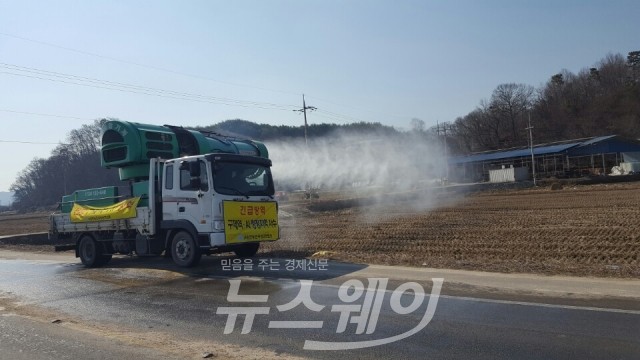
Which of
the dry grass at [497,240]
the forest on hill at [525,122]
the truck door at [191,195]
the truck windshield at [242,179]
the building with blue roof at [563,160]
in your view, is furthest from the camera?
the forest on hill at [525,122]

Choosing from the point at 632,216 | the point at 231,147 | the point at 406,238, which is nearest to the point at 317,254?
the point at 231,147

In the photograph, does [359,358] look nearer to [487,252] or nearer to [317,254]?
[317,254]

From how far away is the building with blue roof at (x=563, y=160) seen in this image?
6950cm

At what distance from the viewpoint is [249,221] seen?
13297 mm

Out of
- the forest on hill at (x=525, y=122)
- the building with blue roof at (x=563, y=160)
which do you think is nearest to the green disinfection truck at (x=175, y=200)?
the building with blue roof at (x=563, y=160)

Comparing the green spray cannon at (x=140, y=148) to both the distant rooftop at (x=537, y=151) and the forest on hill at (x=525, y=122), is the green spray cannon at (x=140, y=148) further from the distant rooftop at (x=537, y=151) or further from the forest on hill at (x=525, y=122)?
the forest on hill at (x=525, y=122)

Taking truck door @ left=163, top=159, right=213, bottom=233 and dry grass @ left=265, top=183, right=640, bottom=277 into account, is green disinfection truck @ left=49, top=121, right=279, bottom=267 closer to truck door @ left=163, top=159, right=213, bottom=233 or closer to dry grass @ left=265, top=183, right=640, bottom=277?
truck door @ left=163, top=159, right=213, bottom=233

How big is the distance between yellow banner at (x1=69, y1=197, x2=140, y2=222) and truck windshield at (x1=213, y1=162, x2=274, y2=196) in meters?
2.71

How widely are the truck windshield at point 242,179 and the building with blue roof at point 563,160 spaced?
54.0m

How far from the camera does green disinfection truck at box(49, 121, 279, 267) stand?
12844 millimetres

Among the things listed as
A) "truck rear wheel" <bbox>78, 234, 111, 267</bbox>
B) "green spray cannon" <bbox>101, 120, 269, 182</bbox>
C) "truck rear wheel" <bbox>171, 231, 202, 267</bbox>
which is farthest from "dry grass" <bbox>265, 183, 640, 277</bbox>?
"truck rear wheel" <bbox>78, 234, 111, 267</bbox>

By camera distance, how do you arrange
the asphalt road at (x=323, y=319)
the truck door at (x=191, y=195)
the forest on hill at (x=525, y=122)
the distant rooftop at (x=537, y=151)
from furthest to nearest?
the forest on hill at (x=525, y=122), the distant rooftop at (x=537, y=151), the truck door at (x=191, y=195), the asphalt road at (x=323, y=319)

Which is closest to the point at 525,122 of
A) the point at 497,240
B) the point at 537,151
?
the point at 537,151

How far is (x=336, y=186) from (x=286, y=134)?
10.8 meters
